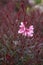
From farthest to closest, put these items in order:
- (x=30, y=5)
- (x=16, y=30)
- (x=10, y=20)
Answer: (x=30, y=5), (x=10, y=20), (x=16, y=30)

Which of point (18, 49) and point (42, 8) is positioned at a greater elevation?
point (42, 8)

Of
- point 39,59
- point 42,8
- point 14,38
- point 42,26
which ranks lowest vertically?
point 39,59

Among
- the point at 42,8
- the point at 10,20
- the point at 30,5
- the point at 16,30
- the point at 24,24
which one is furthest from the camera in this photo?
the point at 30,5

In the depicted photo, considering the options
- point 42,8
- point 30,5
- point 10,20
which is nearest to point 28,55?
point 10,20

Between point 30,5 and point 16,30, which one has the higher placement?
point 30,5

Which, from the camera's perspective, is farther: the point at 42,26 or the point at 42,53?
the point at 42,26

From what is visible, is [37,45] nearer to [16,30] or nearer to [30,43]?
[30,43]

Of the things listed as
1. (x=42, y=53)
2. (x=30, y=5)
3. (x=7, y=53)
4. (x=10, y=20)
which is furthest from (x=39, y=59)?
(x=30, y=5)

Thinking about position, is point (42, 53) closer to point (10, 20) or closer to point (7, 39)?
point (7, 39)

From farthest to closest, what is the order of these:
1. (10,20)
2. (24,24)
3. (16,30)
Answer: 1. (10,20)
2. (16,30)
3. (24,24)
